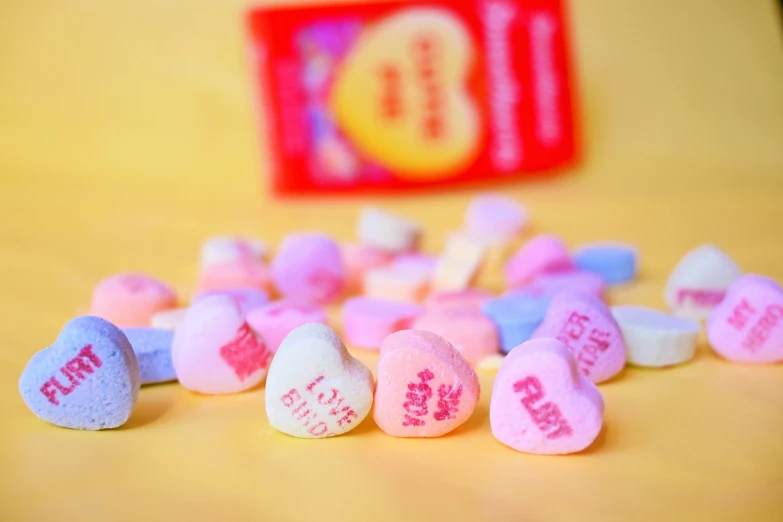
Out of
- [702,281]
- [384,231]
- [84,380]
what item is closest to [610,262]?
[702,281]

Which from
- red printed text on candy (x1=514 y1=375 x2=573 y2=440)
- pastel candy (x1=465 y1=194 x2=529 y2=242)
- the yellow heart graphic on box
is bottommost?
red printed text on candy (x1=514 y1=375 x2=573 y2=440)

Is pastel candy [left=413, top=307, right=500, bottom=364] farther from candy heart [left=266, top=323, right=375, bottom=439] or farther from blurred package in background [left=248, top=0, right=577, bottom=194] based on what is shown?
blurred package in background [left=248, top=0, right=577, bottom=194]

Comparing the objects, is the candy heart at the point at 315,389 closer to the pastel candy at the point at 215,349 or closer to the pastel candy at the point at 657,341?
the pastel candy at the point at 215,349

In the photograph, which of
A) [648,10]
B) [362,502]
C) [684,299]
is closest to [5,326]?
[362,502]

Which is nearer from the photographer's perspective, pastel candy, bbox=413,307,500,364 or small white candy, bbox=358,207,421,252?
pastel candy, bbox=413,307,500,364

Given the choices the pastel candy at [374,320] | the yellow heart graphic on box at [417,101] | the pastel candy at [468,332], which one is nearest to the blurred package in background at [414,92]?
the yellow heart graphic on box at [417,101]

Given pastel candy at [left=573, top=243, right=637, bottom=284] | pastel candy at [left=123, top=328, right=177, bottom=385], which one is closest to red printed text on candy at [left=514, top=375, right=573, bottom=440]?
pastel candy at [left=123, top=328, right=177, bottom=385]

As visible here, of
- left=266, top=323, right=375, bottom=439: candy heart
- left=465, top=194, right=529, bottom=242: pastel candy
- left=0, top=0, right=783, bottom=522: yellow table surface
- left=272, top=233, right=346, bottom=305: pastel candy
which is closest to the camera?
left=0, top=0, right=783, bottom=522: yellow table surface
